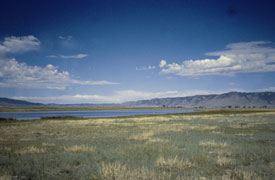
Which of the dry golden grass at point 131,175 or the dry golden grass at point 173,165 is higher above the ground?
the dry golden grass at point 131,175

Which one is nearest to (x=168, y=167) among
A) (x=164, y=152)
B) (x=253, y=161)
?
(x=164, y=152)

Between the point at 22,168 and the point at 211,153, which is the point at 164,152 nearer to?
the point at 211,153

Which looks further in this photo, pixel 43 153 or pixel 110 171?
pixel 43 153

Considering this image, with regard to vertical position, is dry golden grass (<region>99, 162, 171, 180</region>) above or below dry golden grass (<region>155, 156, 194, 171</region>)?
above

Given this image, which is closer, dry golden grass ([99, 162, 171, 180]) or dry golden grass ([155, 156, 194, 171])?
dry golden grass ([99, 162, 171, 180])

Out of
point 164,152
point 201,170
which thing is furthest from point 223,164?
point 164,152

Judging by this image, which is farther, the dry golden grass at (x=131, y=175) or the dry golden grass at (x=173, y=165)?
the dry golden grass at (x=173, y=165)

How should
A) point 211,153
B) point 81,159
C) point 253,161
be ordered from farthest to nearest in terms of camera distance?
point 211,153
point 81,159
point 253,161

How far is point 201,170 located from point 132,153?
156 inches

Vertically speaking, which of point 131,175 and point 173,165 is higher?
point 131,175

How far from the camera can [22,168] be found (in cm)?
805

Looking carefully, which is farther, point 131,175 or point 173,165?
point 173,165

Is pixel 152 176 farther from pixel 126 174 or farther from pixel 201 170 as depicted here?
pixel 201 170

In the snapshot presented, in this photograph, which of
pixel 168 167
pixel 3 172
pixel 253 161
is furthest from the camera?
pixel 253 161
